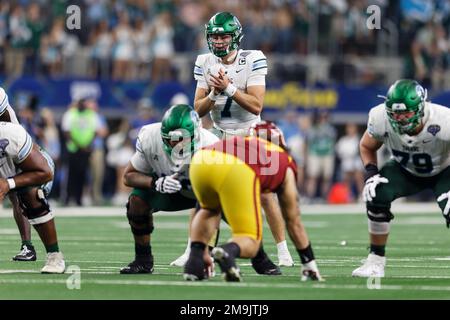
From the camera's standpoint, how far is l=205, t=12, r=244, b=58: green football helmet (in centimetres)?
1134

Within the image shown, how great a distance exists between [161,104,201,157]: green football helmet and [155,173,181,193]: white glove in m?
0.25

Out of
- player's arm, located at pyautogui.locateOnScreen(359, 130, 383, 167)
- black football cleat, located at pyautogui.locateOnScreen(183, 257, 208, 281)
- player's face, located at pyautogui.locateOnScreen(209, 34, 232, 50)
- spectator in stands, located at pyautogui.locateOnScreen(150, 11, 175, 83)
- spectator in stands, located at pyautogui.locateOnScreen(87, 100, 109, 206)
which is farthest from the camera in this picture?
spectator in stands, located at pyautogui.locateOnScreen(150, 11, 175, 83)

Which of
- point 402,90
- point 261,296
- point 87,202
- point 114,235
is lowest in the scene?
point 87,202

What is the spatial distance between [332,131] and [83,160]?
533 cm

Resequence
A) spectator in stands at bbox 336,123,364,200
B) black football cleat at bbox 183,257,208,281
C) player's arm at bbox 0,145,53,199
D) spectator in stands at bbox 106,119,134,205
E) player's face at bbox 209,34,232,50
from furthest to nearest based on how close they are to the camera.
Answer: spectator in stands at bbox 336,123,364,200 → spectator in stands at bbox 106,119,134,205 → player's face at bbox 209,34,232,50 → player's arm at bbox 0,145,53,199 → black football cleat at bbox 183,257,208,281

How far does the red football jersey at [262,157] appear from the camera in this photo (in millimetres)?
8969

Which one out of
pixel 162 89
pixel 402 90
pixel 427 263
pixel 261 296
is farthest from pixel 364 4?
pixel 261 296

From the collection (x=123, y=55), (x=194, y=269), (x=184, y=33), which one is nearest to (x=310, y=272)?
(x=194, y=269)

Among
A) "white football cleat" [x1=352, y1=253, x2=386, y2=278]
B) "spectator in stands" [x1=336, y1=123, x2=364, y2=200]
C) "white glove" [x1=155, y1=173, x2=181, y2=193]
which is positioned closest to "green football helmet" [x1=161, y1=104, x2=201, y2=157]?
"white glove" [x1=155, y1=173, x2=181, y2=193]

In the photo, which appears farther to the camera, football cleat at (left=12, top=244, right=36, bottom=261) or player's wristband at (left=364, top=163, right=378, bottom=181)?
football cleat at (left=12, top=244, right=36, bottom=261)

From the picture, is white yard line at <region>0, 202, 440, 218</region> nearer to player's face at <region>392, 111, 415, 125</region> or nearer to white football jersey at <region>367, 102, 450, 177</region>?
white football jersey at <region>367, 102, 450, 177</region>

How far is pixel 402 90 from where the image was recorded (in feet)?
32.1

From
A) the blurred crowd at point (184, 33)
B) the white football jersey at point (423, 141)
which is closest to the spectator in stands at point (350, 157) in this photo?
the blurred crowd at point (184, 33)
